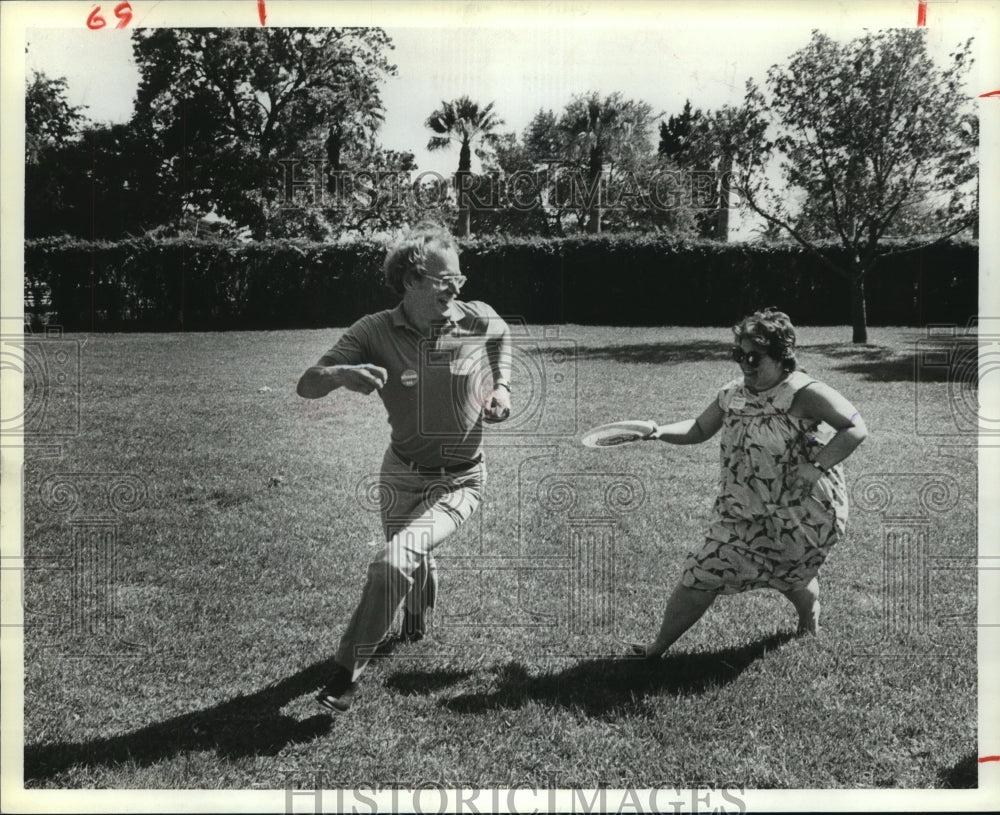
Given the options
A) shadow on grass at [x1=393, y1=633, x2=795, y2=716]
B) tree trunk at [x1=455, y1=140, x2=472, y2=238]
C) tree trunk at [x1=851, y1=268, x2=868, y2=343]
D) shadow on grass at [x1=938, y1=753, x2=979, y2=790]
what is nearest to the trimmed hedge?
tree trunk at [x1=851, y1=268, x2=868, y2=343]

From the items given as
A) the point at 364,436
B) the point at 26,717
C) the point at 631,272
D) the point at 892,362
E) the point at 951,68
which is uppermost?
the point at 951,68

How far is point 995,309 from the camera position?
9.88 ft

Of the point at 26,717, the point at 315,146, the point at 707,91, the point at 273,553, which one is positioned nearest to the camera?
the point at 26,717

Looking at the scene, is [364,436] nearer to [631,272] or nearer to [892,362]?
[631,272]

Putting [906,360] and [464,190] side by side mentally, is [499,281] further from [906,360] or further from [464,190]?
[906,360]

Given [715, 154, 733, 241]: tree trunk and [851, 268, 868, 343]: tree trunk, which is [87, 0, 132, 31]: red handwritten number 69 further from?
[851, 268, 868, 343]: tree trunk

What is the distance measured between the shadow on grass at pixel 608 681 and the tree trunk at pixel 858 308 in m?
1.58

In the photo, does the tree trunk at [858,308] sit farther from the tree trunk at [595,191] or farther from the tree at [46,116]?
the tree at [46,116]

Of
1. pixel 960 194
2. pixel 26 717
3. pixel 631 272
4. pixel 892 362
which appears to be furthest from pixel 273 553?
pixel 960 194

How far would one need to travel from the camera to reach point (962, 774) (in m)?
2.77

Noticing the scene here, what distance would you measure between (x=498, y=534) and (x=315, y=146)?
205 cm

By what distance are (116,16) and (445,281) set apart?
5.23 feet

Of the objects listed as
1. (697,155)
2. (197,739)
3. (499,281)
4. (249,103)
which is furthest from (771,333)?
(197,739)

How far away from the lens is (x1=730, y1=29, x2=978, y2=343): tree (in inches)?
121
